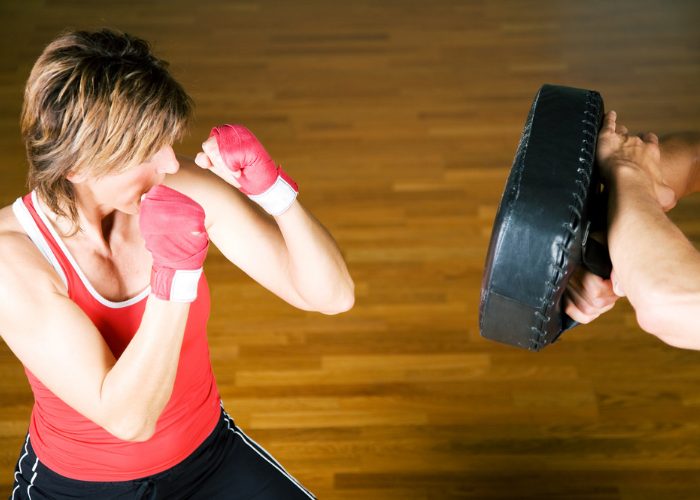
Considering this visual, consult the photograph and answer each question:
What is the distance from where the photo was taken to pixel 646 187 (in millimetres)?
1156

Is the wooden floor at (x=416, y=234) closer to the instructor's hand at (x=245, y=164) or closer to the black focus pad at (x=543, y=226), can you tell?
the instructor's hand at (x=245, y=164)

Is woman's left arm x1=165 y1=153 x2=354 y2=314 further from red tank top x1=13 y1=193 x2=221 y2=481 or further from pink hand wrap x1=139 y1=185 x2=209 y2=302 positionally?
pink hand wrap x1=139 y1=185 x2=209 y2=302

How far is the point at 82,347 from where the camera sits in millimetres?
Result: 1525

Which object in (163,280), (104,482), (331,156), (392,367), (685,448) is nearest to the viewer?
(163,280)

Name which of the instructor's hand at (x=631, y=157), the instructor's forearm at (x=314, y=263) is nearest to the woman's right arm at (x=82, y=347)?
the instructor's forearm at (x=314, y=263)

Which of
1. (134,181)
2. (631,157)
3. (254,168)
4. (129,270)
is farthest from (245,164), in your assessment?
(631,157)

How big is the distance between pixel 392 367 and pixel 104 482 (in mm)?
1199

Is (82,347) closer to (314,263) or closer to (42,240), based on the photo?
(42,240)

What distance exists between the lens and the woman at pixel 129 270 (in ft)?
4.80

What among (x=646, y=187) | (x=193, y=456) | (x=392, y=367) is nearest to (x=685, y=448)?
(x=392, y=367)

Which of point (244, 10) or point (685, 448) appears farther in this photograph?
point (244, 10)

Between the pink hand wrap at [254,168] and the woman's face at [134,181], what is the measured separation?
93 millimetres

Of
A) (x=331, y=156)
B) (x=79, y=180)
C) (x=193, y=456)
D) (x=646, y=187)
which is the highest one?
(x=646, y=187)

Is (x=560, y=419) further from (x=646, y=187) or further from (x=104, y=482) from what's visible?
(x=646, y=187)
